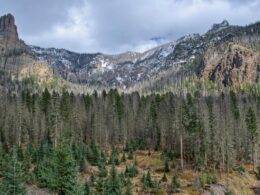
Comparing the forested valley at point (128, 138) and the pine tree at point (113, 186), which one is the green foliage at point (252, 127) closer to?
the forested valley at point (128, 138)

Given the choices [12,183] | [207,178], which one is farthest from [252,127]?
[12,183]

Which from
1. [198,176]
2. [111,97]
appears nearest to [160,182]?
[198,176]

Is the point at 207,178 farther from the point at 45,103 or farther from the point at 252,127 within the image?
the point at 45,103

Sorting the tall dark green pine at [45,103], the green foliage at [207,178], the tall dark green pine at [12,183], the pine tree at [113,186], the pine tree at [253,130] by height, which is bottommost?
the green foliage at [207,178]

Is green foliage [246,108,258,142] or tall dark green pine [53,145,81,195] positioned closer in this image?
tall dark green pine [53,145,81,195]

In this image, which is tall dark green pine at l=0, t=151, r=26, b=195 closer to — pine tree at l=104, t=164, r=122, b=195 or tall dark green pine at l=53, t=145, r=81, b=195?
tall dark green pine at l=53, t=145, r=81, b=195

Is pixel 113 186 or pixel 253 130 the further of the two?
pixel 253 130

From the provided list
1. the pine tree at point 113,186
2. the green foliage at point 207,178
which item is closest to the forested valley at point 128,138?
the green foliage at point 207,178

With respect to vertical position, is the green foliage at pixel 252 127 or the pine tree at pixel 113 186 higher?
the green foliage at pixel 252 127

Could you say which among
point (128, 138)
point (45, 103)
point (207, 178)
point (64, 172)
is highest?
point (45, 103)

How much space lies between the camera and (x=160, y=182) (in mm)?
66062

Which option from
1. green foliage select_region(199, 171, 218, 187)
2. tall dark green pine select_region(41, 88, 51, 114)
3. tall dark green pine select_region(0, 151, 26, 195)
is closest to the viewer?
tall dark green pine select_region(0, 151, 26, 195)

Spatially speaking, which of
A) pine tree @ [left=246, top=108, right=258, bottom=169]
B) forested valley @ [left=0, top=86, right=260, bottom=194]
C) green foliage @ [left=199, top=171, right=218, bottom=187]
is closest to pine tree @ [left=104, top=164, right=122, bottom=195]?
forested valley @ [left=0, top=86, right=260, bottom=194]

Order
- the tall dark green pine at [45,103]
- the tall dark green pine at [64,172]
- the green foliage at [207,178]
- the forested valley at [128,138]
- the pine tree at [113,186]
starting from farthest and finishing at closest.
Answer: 1. the tall dark green pine at [45,103]
2. the green foliage at [207,178]
3. the forested valley at [128,138]
4. the pine tree at [113,186]
5. the tall dark green pine at [64,172]
